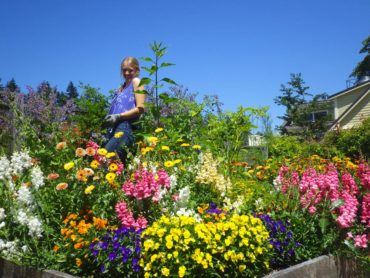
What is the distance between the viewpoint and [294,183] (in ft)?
13.6

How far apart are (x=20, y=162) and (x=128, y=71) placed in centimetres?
174

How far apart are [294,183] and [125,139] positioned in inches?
82.4

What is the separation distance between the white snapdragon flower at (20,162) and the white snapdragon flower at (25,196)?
0.62 meters

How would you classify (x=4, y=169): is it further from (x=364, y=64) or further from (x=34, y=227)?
(x=364, y=64)

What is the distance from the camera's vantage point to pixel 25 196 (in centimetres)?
363

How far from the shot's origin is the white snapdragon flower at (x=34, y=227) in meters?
3.40

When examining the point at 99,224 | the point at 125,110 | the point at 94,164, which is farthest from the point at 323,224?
the point at 125,110

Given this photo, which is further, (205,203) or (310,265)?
(205,203)

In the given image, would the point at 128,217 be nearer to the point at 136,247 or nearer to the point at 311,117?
the point at 136,247

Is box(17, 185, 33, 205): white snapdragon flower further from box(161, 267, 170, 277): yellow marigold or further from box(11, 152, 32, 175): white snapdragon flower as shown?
box(161, 267, 170, 277): yellow marigold

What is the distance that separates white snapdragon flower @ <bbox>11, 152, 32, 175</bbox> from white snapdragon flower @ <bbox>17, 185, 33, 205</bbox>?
2.03 ft

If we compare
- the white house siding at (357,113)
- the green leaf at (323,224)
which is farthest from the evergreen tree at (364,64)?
the green leaf at (323,224)

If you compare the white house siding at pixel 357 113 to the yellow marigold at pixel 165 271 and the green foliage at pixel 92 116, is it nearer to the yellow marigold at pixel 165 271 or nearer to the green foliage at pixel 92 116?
the green foliage at pixel 92 116

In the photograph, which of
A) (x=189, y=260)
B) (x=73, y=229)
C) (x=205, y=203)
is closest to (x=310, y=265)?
(x=189, y=260)
